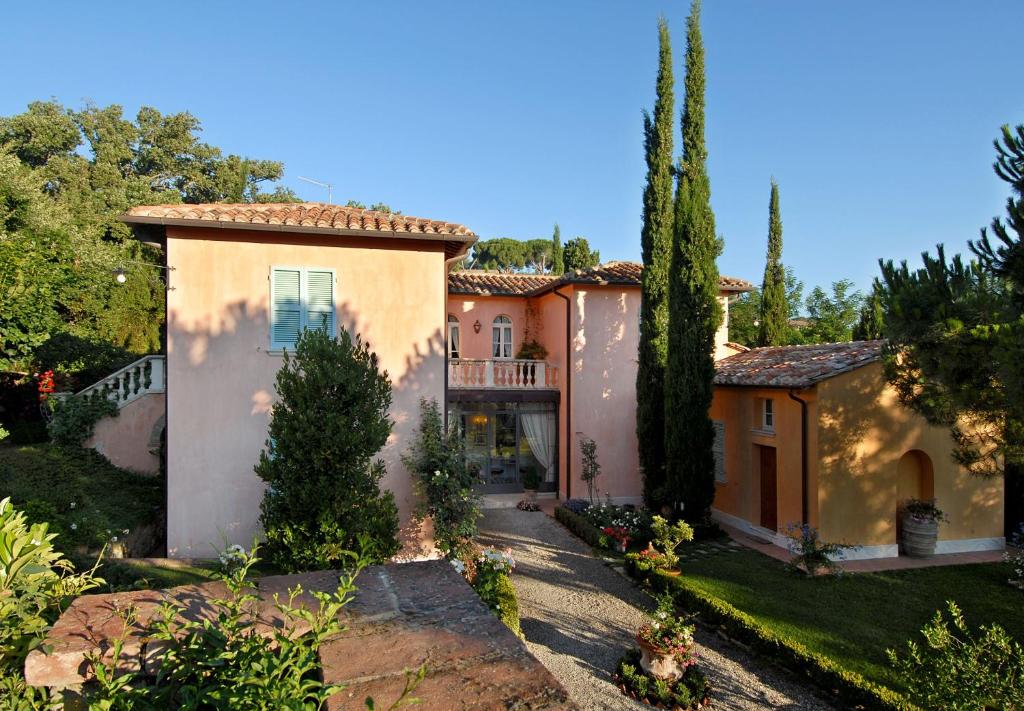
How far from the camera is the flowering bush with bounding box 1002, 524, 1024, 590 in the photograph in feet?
35.1

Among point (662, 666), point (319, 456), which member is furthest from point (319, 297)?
point (662, 666)

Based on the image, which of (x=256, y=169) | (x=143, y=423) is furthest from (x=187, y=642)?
(x=256, y=169)

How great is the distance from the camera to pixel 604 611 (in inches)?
389

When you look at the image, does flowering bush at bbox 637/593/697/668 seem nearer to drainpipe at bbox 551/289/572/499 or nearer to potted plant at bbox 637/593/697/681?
potted plant at bbox 637/593/697/681

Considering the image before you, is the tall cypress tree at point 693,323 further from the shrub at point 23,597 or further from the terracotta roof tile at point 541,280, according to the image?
the shrub at point 23,597

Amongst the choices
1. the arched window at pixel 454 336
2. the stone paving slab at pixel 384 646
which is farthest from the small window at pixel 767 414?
the stone paving slab at pixel 384 646

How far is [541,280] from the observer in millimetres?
20859

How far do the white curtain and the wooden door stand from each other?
643 centimetres

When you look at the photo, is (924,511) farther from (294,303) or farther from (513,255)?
(513,255)

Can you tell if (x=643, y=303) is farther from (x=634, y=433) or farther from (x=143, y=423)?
(x=143, y=423)

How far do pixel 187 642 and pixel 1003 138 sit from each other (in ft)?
35.0

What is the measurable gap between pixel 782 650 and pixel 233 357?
9.72 metres

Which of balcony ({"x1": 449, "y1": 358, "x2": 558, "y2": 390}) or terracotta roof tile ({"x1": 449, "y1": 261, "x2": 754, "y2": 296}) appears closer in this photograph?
terracotta roof tile ({"x1": 449, "y1": 261, "x2": 754, "y2": 296})

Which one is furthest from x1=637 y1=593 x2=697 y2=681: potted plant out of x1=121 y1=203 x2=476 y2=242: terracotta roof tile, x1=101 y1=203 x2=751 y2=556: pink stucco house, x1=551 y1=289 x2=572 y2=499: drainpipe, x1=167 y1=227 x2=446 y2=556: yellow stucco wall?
x1=551 y1=289 x2=572 y2=499: drainpipe
